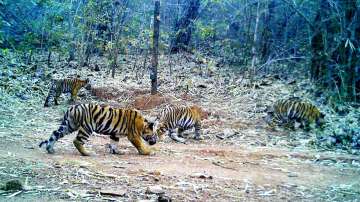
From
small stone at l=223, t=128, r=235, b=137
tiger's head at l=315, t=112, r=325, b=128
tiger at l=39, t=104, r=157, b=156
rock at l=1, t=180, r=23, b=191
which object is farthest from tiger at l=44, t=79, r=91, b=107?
rock at l=1, t=180, r=23, b=191

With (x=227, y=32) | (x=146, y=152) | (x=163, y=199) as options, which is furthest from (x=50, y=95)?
(x=227, y=32)

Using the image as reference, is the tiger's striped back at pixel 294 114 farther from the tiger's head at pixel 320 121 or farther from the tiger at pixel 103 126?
the tiger at pixel 103 126

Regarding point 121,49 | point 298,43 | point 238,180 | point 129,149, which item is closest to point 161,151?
point 129,149

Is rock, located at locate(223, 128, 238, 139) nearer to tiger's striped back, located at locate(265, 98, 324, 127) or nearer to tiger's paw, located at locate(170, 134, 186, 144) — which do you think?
tiger's paw, located at locate(170, 134, 186, 144)

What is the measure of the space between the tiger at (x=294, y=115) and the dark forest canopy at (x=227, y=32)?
1.61 m

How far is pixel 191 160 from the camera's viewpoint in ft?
25.6

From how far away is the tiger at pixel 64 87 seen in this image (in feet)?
48.7

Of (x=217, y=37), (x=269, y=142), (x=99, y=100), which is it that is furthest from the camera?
(x=217, y=37)

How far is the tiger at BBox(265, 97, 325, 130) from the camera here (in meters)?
11.4

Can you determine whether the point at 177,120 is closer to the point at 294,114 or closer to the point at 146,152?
the point at 146,152

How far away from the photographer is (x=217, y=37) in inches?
978

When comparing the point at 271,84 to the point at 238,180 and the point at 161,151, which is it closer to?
the point at 161,151

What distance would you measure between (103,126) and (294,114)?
223 inches

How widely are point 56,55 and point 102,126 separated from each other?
16.3 m
